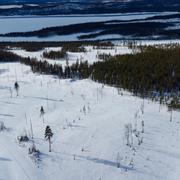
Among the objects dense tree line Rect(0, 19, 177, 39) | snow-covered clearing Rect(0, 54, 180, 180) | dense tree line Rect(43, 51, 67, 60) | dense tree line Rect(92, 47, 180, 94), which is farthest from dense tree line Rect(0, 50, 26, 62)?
dense tree line Rect(0, 19, 177, 39)

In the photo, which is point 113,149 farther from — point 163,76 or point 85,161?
point 163,76

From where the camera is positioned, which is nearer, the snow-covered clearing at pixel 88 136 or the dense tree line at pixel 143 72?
the snow-covered clearing at pixel 88 136

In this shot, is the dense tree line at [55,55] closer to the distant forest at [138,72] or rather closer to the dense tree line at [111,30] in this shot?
the distant forest at [138,72]

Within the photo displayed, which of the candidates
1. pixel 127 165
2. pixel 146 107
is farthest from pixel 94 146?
pixel 146 107

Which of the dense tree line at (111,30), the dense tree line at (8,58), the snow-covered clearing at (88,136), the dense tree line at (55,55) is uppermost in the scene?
the snow-covered clearing at (88,136)

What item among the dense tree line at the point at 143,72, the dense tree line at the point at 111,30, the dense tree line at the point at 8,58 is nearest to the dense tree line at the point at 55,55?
the dense tree line at the point at 8,58

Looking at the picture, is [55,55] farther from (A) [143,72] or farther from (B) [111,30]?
(B) [111,30]

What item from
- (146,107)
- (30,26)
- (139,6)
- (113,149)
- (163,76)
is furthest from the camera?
(139,6)

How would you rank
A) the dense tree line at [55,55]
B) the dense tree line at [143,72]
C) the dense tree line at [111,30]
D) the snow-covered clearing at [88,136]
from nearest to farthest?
the snow-covered clearing at [88,136]
the dense tree line at [143,72]
the dense tree line at [55,55]
the dense tree line at [111,30]
